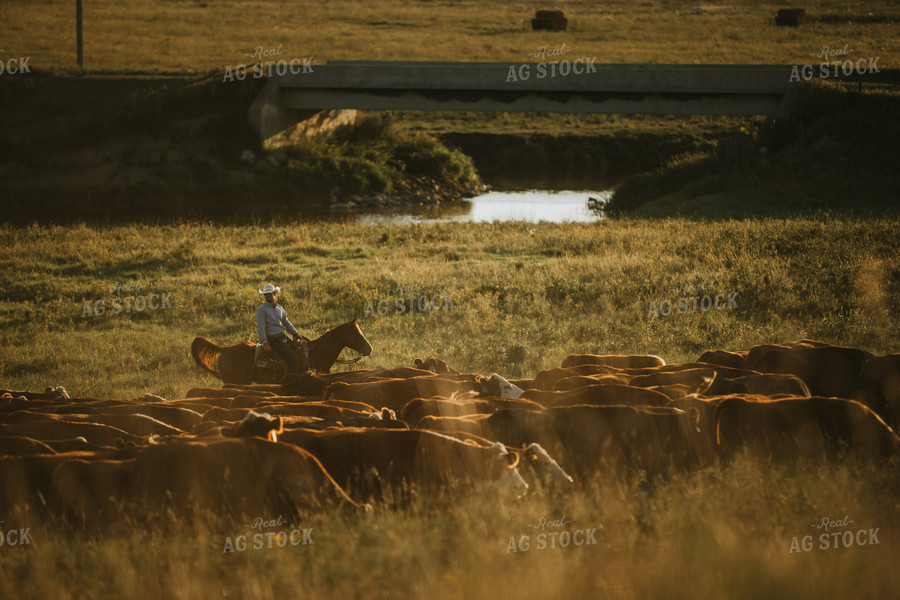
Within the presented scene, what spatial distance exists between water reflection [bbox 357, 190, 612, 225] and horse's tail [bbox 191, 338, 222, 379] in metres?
22.9

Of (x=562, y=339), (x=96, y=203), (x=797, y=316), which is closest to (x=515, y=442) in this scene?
(x=562, y=339)

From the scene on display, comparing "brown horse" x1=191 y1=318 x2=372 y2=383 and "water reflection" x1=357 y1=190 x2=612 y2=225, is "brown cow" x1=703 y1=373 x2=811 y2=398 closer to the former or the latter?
"brown horse" x1=191 y1=318 x2=372 y2=383

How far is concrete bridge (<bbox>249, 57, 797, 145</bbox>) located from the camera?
40.2 metres

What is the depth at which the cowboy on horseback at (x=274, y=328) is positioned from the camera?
41.4 feet

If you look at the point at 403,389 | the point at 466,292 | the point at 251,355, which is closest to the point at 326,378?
the point at 403,389

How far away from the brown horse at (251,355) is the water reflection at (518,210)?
2280cm

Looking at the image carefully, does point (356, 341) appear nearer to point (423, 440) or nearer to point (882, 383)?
point (423, 440)

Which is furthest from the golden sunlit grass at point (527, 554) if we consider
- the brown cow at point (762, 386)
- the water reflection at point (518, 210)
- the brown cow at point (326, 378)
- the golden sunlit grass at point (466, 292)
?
the water reflection at point (518, 210)

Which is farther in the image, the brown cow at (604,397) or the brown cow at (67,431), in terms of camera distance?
the brown cow at (604,397)

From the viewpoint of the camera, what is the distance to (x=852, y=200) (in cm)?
3138

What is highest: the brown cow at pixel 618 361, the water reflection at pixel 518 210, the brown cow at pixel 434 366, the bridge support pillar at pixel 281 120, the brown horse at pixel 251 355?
the bridge support pillar at pixel 281 120

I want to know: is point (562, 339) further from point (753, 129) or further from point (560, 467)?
point (753, 129)

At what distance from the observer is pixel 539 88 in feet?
135

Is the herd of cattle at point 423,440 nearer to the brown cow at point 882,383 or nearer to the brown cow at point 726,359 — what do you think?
the brown cow at point 882,383
